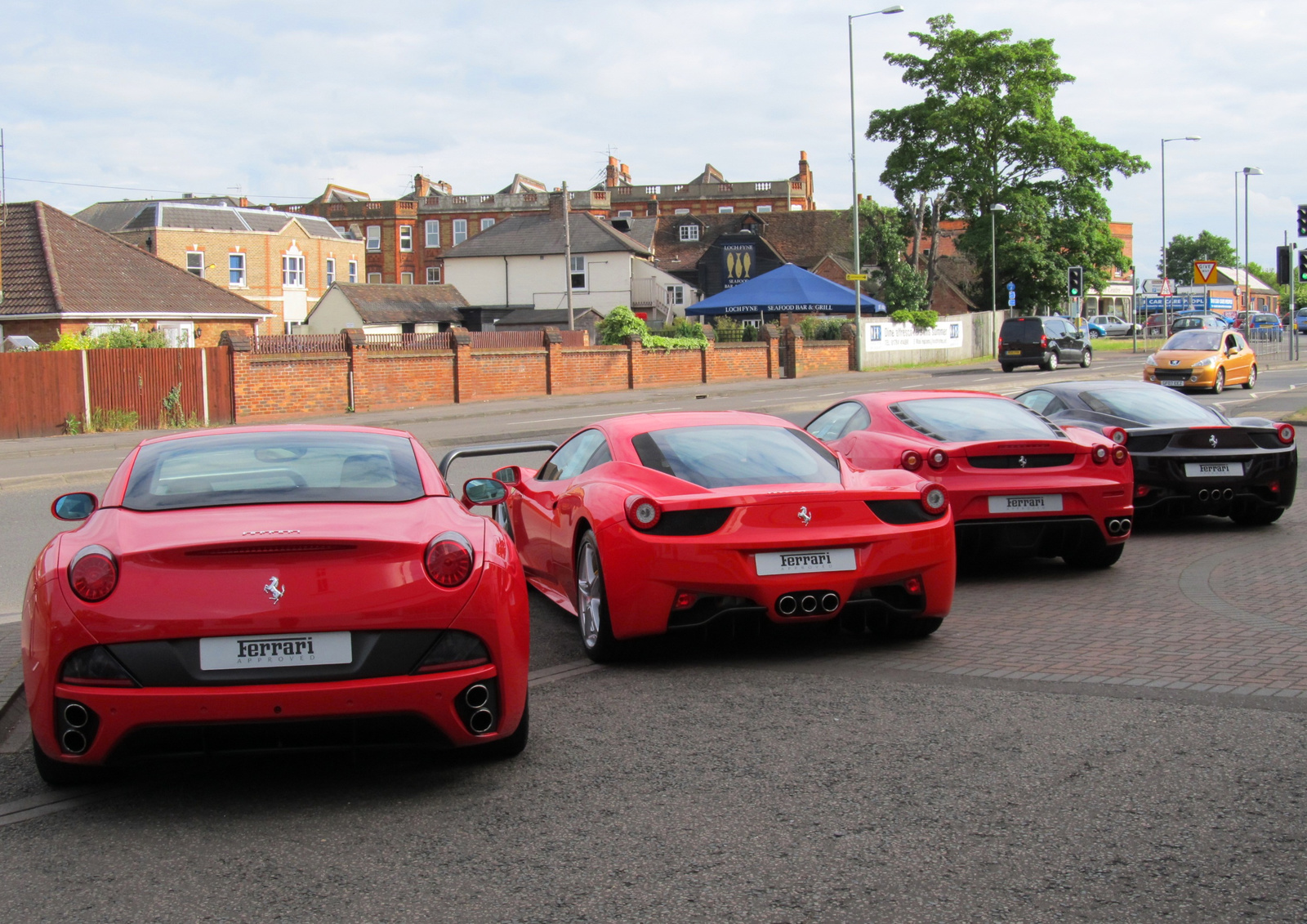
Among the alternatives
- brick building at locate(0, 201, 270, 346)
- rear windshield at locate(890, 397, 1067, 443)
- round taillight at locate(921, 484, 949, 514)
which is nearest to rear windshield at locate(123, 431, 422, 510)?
round taillight at locate(921, 484, 949, 514)

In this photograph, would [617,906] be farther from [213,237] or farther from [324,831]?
[213,237]

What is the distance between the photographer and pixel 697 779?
4.66m

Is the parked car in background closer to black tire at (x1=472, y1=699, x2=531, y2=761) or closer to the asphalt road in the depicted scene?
the asphalt road

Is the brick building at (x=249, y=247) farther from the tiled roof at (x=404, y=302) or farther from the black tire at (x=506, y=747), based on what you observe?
the black tire at (x=506, y=747)

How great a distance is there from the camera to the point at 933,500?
6828 millimetres

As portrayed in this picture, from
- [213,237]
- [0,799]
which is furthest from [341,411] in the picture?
[213,237]

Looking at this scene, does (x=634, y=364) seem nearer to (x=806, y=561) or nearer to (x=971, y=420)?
(x=971, y=420)

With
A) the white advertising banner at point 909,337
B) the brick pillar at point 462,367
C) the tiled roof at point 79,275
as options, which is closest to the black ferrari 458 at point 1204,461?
the brick pillar at point 462,367

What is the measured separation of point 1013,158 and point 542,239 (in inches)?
1020

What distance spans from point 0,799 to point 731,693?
119 inches

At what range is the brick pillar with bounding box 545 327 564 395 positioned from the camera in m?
38.8

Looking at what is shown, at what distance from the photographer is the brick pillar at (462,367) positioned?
3606cm

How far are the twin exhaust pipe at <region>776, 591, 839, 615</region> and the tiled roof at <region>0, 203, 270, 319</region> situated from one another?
121ft

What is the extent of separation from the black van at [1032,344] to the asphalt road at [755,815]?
41.0 metres
